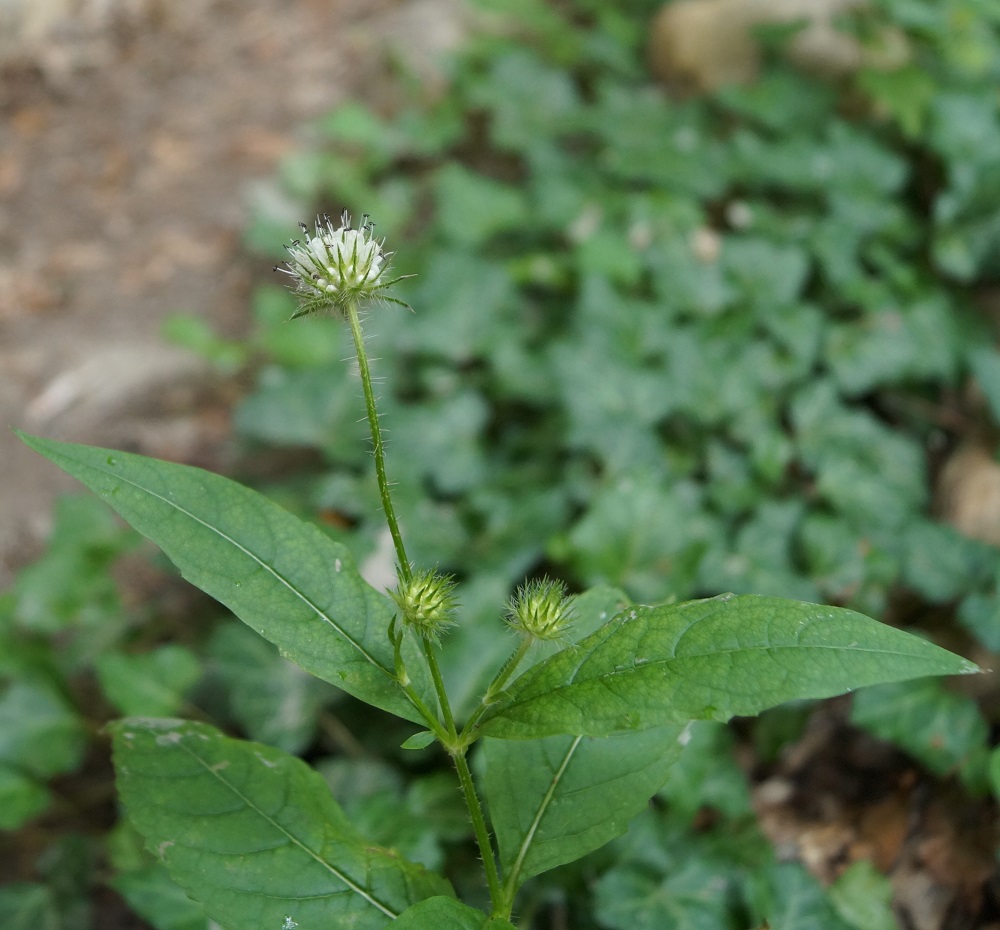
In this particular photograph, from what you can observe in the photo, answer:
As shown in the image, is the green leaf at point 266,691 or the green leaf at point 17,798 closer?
the green leaf at point 17,798

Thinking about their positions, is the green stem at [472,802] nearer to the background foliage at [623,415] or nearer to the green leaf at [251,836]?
the green leaf at [251,836]

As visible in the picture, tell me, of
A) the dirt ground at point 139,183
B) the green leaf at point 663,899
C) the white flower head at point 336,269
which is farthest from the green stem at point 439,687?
the dirt ground at point 139,183

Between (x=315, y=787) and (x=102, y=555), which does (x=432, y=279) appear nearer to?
(x=102, y=555)

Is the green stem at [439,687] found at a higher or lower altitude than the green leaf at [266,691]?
higher

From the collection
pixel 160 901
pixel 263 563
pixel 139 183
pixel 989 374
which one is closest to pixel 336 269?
pixel 263 563

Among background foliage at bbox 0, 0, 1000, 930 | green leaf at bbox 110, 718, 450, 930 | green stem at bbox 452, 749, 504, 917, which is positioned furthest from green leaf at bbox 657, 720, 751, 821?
green leaf at bbox 110, 718, 450, 930

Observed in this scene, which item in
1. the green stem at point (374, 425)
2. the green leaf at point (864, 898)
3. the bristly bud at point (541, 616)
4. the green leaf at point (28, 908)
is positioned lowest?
the green leaf at point (28, 908)

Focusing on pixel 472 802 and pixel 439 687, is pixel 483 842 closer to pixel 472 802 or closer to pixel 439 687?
pixel 472 802
